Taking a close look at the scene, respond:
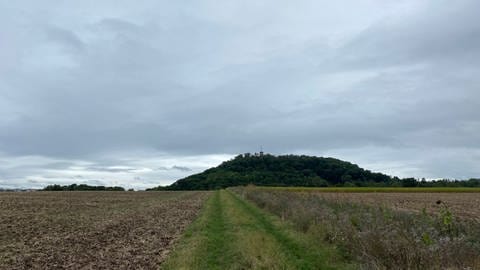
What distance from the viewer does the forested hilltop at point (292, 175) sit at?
444 ft

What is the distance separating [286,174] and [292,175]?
3056 millimetres

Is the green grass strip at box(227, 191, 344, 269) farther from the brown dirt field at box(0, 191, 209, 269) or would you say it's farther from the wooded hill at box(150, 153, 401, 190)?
the wooded hill at box(150, 153, 401, 190)

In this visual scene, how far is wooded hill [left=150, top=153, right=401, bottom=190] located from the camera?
144 metres

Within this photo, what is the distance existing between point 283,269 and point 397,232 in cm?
304

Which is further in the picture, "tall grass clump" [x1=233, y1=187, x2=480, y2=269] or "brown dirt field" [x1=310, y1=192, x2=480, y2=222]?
"brown dirt field" [x1=310, y1=192, x2=480, y2=222]

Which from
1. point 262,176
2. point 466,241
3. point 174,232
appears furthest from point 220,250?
point 262,176

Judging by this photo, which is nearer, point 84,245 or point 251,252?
point 251,252

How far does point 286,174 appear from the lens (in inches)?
6186

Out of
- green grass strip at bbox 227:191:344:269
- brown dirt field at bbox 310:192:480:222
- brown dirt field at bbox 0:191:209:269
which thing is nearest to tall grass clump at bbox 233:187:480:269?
green grass strip at bbox 227:191:344:269

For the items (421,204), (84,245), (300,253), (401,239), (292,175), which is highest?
(292,175)

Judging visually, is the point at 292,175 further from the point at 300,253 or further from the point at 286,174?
the point at 300,253

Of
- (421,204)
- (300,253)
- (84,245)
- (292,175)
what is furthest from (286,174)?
(300,253)

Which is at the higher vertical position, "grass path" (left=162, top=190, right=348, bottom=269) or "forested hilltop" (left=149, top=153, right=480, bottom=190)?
"forested hilltop" (left=149, top=153, right=480, bottom=190)

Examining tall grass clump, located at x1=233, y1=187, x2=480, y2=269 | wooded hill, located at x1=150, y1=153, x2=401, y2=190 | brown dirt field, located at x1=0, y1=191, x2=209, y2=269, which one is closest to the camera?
tall grass clump, located at x1=233, y1=187, x2=480, y2=269
